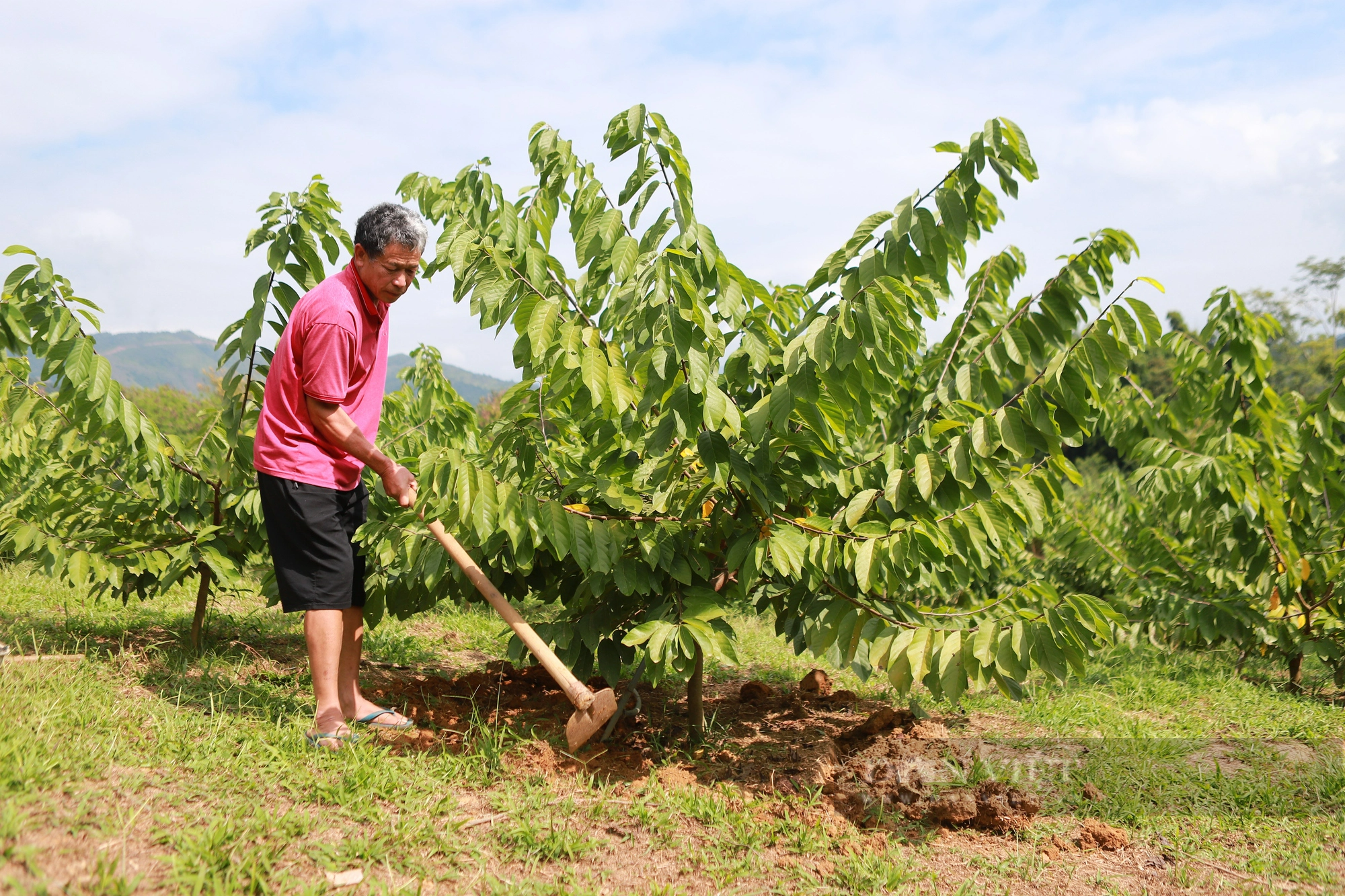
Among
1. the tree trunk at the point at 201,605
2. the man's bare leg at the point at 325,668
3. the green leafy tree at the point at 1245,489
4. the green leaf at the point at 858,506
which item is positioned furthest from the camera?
the green leafy tree at the point at 1245,489

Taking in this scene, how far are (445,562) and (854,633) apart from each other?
1.43 metres

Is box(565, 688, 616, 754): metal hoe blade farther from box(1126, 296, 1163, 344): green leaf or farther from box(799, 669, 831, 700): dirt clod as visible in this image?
box(1126, 296, 1163, 344): green leaf

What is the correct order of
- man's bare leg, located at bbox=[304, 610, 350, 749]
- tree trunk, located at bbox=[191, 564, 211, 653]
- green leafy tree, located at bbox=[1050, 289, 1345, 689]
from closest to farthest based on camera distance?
man's bare leg, located at bbox=[304, 610, 350, 749], tree trunk, located at bbox=[191, 564, 211, 653], green leafy tree, located at bbox=[1050, 289, 1345, 689]

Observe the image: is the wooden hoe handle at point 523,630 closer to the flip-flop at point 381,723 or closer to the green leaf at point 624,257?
the flip-flop at point 381,723

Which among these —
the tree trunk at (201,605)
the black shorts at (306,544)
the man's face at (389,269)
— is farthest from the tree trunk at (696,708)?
the tree trunk at (201,605)

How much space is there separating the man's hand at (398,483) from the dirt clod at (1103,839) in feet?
7.86

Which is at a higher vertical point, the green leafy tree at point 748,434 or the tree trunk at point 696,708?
the green leafy tree at point 748,434

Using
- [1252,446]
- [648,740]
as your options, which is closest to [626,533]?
[648,740]

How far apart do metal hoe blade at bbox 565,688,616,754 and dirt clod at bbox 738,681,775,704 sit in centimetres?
122

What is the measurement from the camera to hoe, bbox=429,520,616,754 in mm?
2795

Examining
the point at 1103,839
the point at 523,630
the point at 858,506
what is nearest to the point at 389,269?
the point at 523,630

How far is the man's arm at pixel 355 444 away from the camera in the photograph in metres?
2.83

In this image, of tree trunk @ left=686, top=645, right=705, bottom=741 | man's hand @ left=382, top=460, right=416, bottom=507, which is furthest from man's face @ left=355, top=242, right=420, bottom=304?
tree trunk @ left=686, top=645, right=705, bottom=741

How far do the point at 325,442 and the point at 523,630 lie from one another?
3.11 ft
